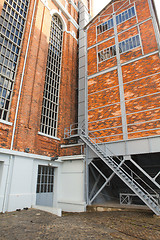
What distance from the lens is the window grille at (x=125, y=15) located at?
1185 centimetres

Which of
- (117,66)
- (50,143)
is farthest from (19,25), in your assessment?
(50,143)

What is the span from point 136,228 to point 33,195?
5879 mm

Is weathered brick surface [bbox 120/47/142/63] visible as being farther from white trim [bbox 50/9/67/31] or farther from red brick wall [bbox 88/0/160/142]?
white trim [bbox 50/9/67/31]

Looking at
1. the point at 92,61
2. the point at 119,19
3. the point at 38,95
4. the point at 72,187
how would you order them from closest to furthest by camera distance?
the point at 72,187
the point at 38,95
the point at 119,19
the point at 92,61

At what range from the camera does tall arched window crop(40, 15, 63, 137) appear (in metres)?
12.4

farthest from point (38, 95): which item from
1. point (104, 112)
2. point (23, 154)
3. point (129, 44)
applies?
point (129, 44)

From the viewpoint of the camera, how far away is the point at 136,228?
5.70 meters

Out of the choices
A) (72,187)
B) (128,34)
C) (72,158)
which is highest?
(128,34)

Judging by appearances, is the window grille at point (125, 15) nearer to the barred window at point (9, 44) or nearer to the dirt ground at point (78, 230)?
the barred window at point (9, 44)

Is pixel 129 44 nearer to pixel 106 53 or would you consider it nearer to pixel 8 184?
pixel 106 53

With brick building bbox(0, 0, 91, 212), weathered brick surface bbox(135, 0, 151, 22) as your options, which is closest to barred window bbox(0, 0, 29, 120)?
brick building bbox(0, 0, 91, 212)

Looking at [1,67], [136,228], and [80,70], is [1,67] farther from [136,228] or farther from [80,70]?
[136,228]

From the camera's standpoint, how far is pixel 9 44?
10.8 m

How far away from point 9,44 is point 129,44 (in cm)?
777
